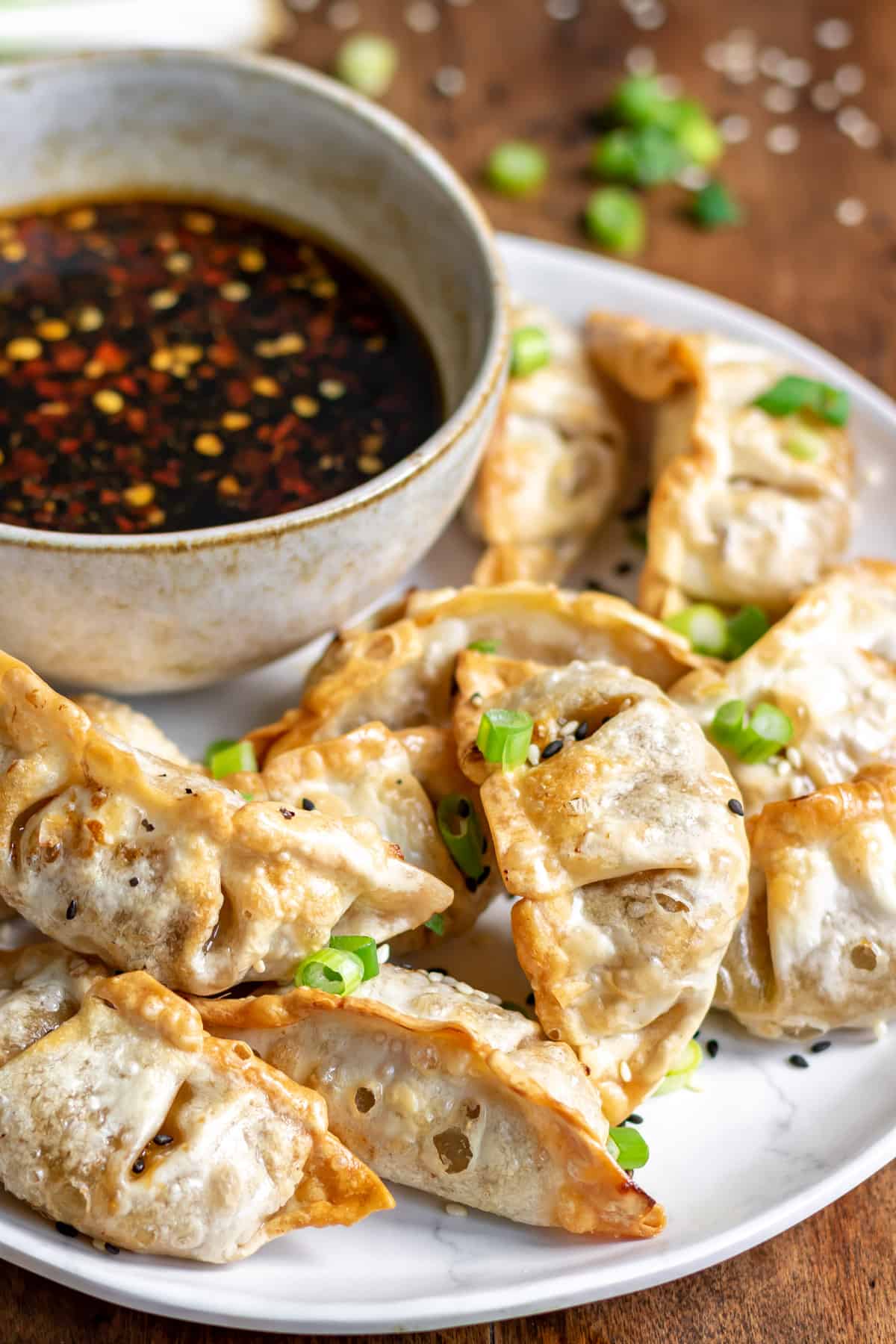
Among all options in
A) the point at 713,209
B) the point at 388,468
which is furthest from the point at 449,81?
the point at 388,468

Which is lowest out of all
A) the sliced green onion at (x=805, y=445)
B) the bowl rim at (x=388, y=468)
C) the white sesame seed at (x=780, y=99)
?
the white sesame seed at (x=780, y=99)

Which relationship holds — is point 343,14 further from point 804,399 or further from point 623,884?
point 623,884

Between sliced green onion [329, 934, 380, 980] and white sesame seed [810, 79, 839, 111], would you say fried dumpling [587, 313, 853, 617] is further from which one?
Answer: white sesame seed [810, 79, 839, 111]

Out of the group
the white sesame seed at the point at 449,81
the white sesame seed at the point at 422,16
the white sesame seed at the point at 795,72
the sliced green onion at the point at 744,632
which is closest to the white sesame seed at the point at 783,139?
the white sesame seed at the point at 795,72

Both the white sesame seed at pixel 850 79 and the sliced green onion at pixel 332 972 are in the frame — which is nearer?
the sliced green onion at pixel 332 972

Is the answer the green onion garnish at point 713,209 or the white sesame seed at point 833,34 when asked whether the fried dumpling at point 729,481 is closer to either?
the green onion garnish at point 713,209

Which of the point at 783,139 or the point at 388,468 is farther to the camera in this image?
the point at 783,139
